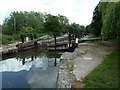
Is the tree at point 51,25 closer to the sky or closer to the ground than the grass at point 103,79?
closer to the sky

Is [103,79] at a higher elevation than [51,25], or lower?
lower

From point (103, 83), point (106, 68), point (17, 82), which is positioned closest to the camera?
point (103, 83)

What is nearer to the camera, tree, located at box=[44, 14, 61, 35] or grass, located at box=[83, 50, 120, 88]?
grass, located at box=[83, 50, 120, 88]

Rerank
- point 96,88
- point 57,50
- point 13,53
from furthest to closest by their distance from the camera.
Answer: point 57,50
point 13,53
point 96,88

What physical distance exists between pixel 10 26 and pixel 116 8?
2472 centimetres

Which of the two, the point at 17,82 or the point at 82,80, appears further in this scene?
the point at 17,82

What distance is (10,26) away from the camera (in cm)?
2619

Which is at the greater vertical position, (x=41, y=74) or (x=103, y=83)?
(x=103, y=83)

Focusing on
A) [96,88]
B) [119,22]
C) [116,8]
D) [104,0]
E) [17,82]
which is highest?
[104,0]

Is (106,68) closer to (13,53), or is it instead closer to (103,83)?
(103,83)

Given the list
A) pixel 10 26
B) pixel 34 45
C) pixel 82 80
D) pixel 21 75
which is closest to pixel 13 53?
pixel 34 45

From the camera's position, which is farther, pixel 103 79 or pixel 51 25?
pixel 51 25

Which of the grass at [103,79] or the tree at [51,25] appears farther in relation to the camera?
the tree at [51,25]

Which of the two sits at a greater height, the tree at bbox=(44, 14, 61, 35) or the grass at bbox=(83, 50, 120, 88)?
the tree at bbox=(44, 14, 61, 35)
